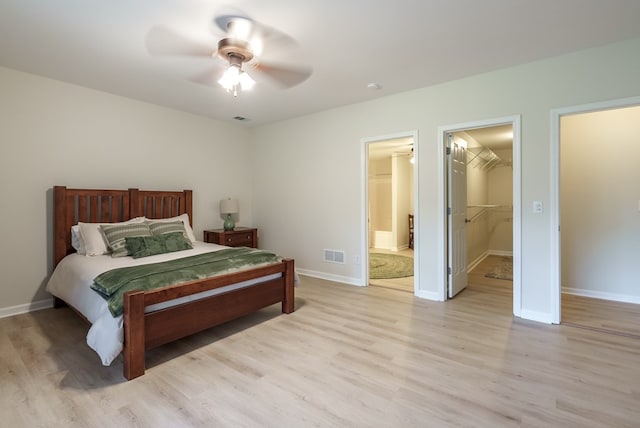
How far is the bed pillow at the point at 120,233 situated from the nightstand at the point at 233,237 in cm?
120

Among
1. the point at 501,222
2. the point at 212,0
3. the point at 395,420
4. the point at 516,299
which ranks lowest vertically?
the point at 395,420

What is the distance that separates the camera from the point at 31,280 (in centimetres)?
345

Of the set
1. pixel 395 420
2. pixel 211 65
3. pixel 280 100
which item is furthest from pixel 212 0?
pixel 395 420

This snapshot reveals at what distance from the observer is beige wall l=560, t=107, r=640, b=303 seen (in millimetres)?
3650

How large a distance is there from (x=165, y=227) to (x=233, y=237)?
3.90 feet

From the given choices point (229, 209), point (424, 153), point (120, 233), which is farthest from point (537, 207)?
point (120, 233)

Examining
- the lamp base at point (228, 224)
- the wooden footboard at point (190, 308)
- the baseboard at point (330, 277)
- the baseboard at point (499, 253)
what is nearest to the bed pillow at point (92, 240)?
the wooden footboard at point (190, 308)

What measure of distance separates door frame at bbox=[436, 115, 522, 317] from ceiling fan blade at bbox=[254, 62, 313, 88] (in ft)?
5.51

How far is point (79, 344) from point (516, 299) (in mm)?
4075

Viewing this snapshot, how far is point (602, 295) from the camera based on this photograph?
3.79 meters

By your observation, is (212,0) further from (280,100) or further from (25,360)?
(25,360)

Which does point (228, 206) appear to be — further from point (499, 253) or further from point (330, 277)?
point (499, 253)

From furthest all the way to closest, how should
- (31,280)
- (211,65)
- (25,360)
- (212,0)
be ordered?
(31,280), (211,65), (25,360), (212,0)

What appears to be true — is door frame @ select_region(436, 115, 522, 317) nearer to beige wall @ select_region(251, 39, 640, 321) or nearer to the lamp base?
beige wall @ select_region(251, 39, 640, 321)
